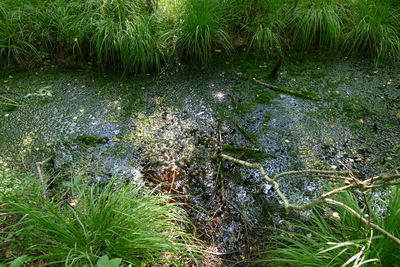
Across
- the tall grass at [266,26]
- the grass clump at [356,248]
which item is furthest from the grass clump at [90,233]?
the tall grass at [266,26]

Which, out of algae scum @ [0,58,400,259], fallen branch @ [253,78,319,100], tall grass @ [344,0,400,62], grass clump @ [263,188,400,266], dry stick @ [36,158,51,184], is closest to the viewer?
grass clump @ [263,188,400,266]

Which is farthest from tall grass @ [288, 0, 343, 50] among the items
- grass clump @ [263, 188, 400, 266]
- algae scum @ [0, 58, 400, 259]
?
grass clump @ [263, 188, 400, 266]

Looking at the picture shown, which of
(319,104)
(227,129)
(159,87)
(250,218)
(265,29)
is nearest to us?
(250,218)

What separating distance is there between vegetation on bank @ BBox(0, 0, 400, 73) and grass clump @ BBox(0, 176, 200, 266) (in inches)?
75.0

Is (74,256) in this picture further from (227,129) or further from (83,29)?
(83,29)

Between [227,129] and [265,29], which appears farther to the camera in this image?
[265,29]

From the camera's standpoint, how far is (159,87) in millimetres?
3084

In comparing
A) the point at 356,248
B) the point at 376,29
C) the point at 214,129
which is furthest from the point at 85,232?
the point at 376,29

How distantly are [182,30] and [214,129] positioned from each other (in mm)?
1220

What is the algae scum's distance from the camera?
210 centimetres

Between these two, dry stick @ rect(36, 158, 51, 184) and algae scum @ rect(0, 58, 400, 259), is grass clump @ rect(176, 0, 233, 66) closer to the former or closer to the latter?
algae scum @ rect(0, 58, 400, 259)

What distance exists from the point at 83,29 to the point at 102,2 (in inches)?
15.9

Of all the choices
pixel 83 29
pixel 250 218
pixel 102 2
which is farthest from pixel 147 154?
pixel 102 2

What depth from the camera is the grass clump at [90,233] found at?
54.1 inches
